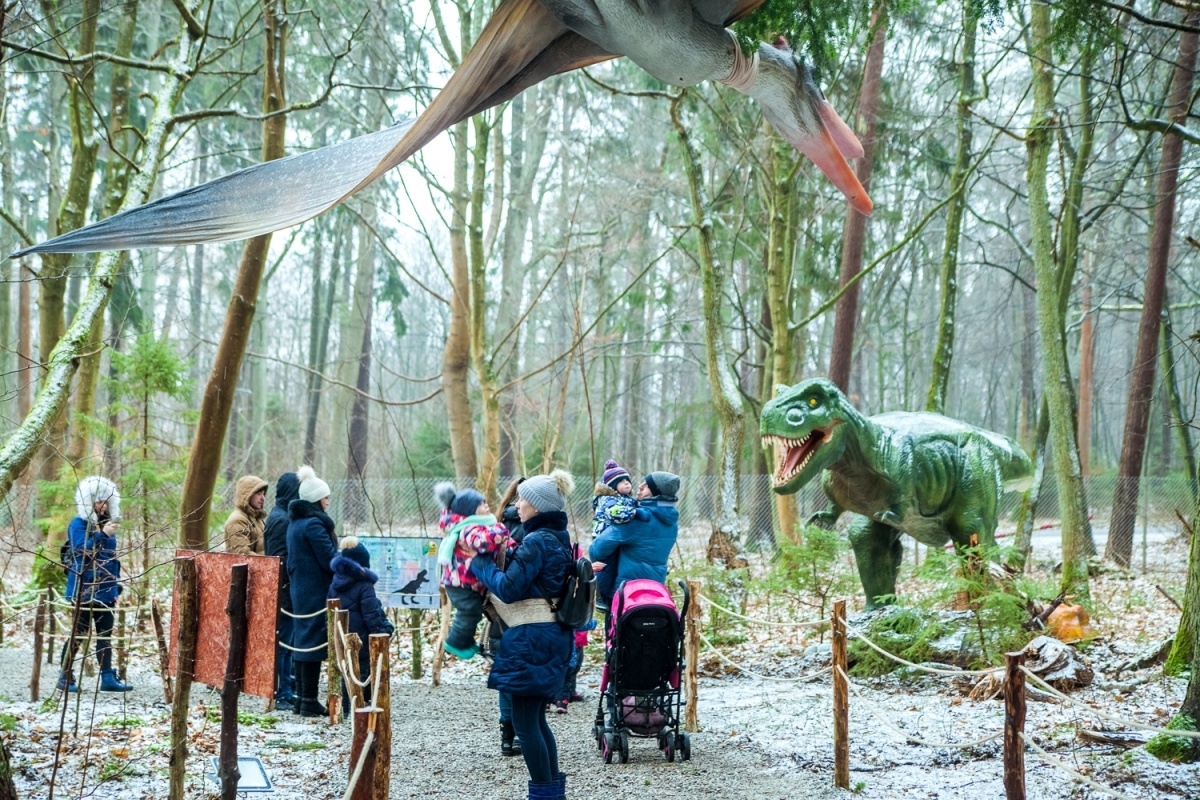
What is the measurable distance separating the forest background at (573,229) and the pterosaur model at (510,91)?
85 cm

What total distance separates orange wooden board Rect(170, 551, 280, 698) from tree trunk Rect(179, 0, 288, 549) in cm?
523

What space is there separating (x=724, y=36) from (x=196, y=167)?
83.1 feet

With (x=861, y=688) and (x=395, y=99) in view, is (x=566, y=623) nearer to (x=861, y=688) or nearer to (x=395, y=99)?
(x=861, y=688)

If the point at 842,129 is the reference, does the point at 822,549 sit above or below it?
below

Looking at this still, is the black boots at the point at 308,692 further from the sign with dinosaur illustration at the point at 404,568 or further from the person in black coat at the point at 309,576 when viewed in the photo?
the sign with dinosaur illustration at the point at 404,568

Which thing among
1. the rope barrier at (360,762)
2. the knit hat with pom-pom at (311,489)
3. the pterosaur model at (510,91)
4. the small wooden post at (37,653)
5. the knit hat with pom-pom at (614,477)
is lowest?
the small wooden post at (37,653)

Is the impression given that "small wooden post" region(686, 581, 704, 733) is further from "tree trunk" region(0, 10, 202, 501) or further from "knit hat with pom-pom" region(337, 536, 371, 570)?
"tree trunk" region(0, 10, 202, 501)

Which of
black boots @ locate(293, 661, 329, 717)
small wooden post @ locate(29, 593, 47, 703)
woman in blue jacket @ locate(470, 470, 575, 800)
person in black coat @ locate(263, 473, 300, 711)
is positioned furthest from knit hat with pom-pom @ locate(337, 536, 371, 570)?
woman in blue jacket @ locate(470, 470, 575, 800)

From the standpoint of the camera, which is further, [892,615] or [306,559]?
[892,615]

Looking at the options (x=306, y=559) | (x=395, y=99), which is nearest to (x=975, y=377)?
(x=395, y=99)

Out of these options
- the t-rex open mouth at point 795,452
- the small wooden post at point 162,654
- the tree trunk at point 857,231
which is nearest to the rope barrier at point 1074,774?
the t-rex open mouth at point 795,452

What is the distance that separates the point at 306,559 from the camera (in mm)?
7547

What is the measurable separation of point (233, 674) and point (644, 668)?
2.53 m

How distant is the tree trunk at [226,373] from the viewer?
9.70 m
